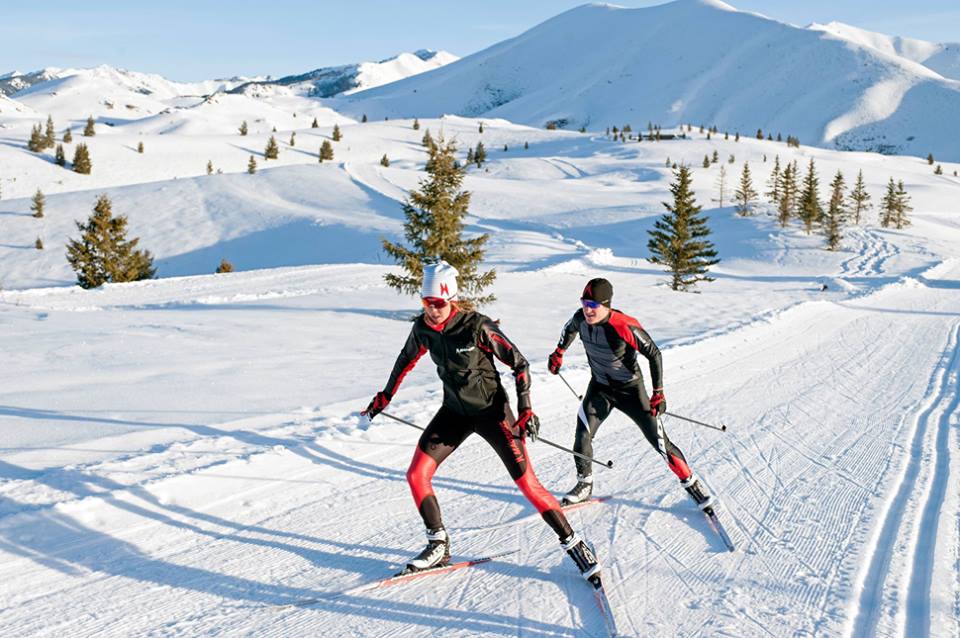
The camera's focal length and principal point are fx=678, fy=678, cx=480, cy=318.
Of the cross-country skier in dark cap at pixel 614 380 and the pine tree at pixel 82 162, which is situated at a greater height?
the pine tree at pixel 82 162

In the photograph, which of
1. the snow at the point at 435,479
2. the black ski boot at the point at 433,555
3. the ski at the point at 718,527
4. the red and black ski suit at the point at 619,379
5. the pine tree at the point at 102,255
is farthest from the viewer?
the pine tree at the point at 102,255

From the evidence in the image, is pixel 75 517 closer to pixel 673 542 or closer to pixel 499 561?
pixel 499 561

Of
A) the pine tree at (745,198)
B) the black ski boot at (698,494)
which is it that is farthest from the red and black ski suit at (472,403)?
the pine tree at (745,198)

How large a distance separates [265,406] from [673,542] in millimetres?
5729

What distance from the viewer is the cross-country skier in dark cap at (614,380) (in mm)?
5773

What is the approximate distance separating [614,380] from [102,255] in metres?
34.6

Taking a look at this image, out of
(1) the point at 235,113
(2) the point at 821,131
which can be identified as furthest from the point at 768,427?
(2) the point at 821,131

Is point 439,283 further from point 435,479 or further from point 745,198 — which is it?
point 745,198

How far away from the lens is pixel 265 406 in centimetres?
905

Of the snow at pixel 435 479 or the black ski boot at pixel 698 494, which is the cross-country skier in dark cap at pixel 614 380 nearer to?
the black ski boot at pixel 698 494

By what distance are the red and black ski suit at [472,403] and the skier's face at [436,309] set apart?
5cm

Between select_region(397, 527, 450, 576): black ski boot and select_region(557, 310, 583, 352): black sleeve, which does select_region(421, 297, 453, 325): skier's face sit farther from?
select_region(557, 310, 583, 352): black sleeve

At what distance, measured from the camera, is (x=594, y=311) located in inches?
226

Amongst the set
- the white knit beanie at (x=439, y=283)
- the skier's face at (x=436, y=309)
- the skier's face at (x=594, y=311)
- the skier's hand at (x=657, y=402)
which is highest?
the white knit beanie at (x=439, y=283)
